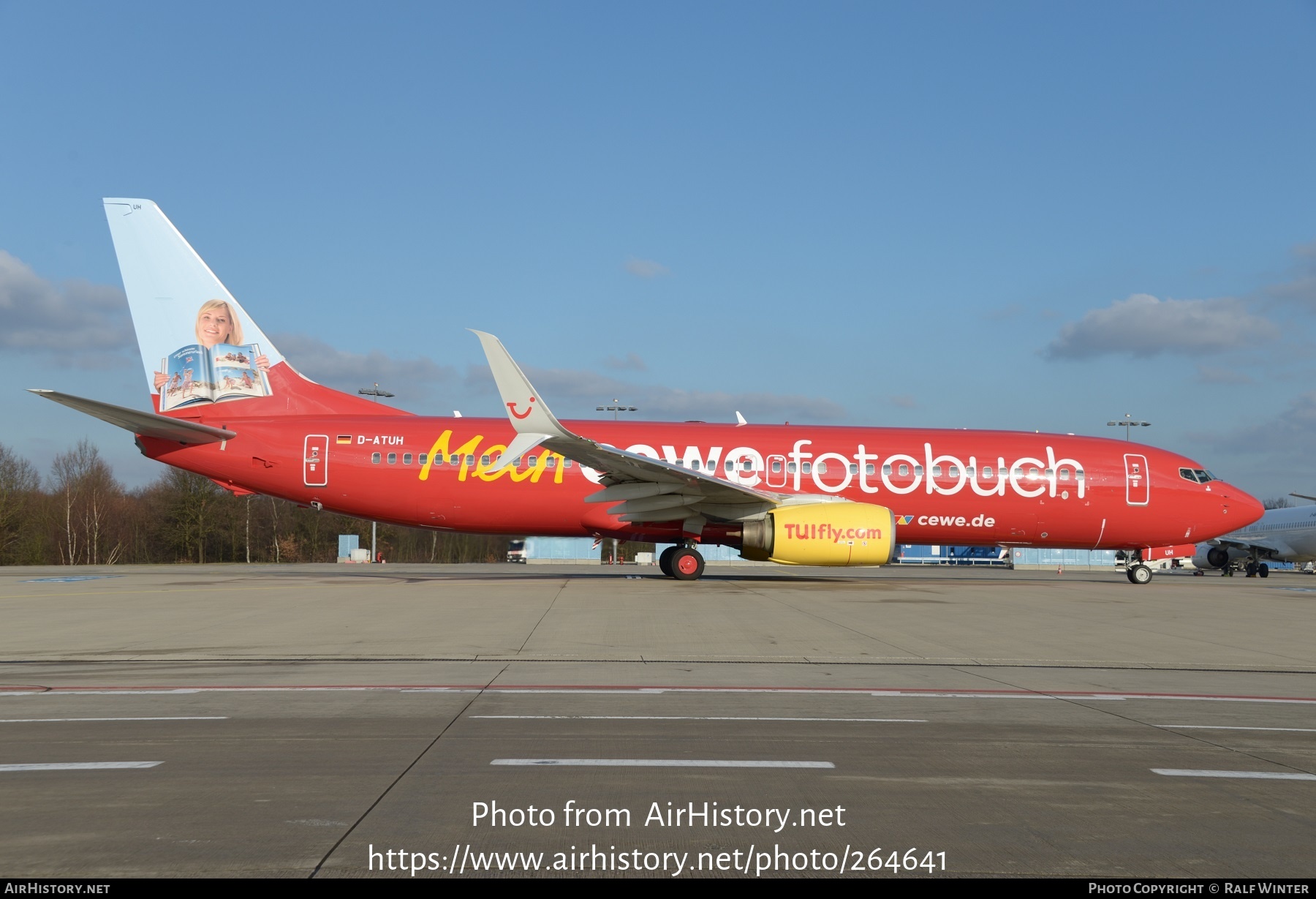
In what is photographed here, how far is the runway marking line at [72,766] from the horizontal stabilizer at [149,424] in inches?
609

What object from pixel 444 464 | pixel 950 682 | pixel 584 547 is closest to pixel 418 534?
pixel 584 547

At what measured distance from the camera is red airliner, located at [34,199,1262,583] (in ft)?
73.3

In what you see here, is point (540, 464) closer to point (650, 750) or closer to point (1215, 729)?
point (650, 750)

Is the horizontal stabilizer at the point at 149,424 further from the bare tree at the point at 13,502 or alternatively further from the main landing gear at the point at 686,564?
the bare tree at the point at 13,502

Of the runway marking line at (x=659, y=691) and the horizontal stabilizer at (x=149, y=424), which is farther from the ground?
the horizontal stabilizer at (x=149, y=424)

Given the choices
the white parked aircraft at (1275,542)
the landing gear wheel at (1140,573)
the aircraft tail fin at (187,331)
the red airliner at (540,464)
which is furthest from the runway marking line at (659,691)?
the white parked aircraft at (1275,542)

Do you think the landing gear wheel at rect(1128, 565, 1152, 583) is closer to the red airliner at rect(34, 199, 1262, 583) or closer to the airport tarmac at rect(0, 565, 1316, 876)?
the red airliner at rect(34, 199, 1262, 583)

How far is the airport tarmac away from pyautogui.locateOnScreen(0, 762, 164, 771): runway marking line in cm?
2

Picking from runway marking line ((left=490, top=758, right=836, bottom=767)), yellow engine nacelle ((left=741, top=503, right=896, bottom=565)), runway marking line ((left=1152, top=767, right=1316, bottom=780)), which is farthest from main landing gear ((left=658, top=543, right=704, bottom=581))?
runway marking line ((left=1152, top=767, right=1316, bottom=780))

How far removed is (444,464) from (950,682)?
16.0 meters

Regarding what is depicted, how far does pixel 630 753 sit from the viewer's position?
5.52m

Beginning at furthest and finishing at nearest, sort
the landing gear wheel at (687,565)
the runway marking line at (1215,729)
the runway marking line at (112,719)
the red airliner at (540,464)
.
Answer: the red airliner at (540,464)
the landing gear wheel at (687,565)
the runway marking line at (1215,729)
the runway marking line at (112,719)

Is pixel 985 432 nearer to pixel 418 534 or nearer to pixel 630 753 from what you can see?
pixel 630 753

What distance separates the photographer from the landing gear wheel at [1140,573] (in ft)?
79.4
